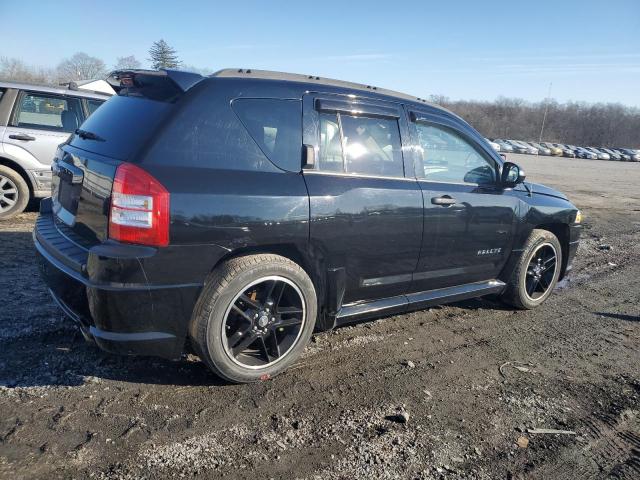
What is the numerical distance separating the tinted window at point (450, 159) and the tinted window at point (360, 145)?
0.30 meters

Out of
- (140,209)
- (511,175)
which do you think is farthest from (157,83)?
(511,175)

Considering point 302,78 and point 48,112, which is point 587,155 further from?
point 302,78

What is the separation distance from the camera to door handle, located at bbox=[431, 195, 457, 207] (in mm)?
3870

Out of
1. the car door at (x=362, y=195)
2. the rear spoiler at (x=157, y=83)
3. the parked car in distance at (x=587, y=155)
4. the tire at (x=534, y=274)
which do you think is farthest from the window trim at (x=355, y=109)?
the parked car in distance at (x=587, y=155)

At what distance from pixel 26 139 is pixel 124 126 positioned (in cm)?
496

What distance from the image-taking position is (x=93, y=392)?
9.73 ft

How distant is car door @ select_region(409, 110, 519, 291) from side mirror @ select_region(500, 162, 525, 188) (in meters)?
0.07

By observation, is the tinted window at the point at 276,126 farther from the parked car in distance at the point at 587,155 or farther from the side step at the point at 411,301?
the parked car in distance at the point at 587,155

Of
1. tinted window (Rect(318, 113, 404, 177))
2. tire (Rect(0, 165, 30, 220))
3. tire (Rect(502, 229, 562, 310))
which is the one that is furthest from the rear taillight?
tire (Rect(0, 165, 30, 220))

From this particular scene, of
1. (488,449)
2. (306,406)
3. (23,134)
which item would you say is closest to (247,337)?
(306,406)

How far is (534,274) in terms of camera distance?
503cm

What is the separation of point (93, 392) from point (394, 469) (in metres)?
1.84

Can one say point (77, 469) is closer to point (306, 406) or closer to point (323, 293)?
point (306, 406)

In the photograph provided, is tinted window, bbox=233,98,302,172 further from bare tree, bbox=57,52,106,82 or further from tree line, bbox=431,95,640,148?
tree line, bbox=431,95,640,148
